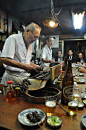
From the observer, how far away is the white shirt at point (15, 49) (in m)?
2.26

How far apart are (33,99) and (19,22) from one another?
5502 millimetres

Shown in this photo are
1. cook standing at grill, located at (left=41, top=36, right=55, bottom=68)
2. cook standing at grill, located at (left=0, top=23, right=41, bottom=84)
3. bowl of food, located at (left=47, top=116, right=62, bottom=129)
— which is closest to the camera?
bowl of food, located at (left=47, top=116, right=62, bottom=129)

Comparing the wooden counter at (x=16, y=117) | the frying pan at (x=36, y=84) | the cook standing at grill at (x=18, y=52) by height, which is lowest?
the wooden counter at (x=16, y=117)

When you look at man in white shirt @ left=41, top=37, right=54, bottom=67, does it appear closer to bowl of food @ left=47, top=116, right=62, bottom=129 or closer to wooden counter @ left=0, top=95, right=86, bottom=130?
wooden counter @ left=0, top=95, right=86, bottom=130

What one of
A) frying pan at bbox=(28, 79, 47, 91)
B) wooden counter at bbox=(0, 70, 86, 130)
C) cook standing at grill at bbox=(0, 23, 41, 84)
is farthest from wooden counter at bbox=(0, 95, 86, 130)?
cook standing at grill at bbox=(0, 23, 41, 84)

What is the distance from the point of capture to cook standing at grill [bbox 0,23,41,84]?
87.3 inches

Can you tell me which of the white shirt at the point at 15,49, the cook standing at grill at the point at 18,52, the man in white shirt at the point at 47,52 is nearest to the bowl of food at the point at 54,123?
the cook standing at grill at the point at 18,52

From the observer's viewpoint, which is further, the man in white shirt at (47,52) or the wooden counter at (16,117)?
the man in white shirt at (47,52)

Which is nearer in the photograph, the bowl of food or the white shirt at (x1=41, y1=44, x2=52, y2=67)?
the bowl of food

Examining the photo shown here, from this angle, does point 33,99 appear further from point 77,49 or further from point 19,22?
point 77,49

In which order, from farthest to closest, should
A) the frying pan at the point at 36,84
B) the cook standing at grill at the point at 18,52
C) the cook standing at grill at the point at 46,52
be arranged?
1. the cook standing at grill at the point at 46,52
2. the cook standing at grill at the point at 18,52
3. the frying pan at the point at 36,84

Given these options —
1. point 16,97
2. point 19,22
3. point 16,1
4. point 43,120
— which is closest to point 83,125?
point 43,120

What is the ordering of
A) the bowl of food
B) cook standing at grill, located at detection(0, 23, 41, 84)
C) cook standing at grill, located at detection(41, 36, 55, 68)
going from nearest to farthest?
the bowl of food < cook standing at grill, located at detection(0, 23, 41, 84) < cook standing at grill, located at detection(41, 36, 55, 68)

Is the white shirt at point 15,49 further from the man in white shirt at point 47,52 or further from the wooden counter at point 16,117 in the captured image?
the man in white shirt at point 47,52
